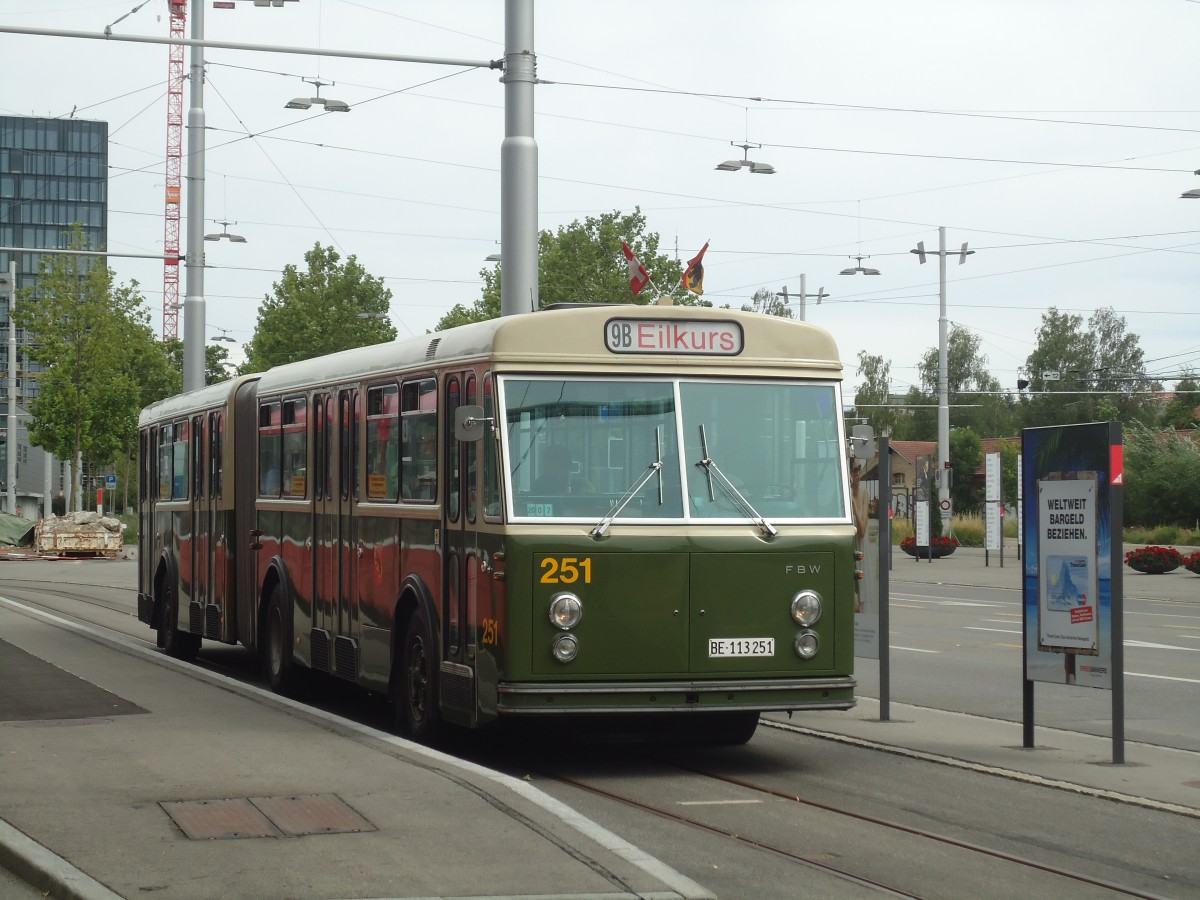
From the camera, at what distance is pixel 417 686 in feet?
39.4

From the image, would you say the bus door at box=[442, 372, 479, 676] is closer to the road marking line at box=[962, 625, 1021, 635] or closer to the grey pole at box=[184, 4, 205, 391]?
the road marking line at box=[962, 625, 1021, 635]

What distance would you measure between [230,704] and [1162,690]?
896 cm

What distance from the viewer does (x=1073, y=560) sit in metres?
11.6

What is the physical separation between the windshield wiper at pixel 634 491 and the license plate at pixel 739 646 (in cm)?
93

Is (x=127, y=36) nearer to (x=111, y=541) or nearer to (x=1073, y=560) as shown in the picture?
(x=1073, y=560)

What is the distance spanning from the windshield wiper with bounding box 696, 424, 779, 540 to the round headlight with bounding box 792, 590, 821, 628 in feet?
1.41

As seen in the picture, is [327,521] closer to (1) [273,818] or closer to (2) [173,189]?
(1) [273,818]

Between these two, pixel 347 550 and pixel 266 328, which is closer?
pixel 347 550

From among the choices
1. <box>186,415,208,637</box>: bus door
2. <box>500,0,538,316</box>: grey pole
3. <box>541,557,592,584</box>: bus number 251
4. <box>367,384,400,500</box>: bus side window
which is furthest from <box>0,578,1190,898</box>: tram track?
<box>500,0,538,316</box>: grey pole

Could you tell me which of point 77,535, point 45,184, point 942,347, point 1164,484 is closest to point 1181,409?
point 1164,484

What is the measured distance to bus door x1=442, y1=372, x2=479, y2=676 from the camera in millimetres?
10945

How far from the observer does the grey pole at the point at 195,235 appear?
28.2 m

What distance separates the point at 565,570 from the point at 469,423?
1066 mm

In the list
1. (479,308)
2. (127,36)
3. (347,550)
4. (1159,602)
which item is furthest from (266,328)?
(347,550)
